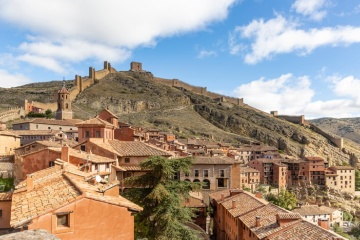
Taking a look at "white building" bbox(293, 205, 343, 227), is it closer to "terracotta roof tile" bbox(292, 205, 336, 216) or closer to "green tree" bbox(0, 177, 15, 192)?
"terracotta roof tile" bbox(292, 205, 336, 216)

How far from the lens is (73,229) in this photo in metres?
13.8

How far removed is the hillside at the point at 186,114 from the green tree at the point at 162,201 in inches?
3463

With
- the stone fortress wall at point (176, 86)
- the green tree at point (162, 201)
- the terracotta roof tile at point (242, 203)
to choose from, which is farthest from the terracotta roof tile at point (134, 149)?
the stone fortress wall at point (176, 86)

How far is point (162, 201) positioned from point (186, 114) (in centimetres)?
11443

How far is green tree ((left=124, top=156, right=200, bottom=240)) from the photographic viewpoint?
70.8 feet

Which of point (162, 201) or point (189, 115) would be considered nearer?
point (162, 201)

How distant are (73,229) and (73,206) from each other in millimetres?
931

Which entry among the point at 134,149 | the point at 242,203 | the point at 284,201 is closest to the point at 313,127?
the point at 284,201

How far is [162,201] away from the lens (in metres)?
22.5

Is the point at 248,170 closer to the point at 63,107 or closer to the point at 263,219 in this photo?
the point at 63,107

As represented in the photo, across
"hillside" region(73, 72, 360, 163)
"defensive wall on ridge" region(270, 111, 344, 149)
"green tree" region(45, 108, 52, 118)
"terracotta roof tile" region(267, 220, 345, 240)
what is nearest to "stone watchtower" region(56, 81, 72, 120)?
"green tree" region(45, 108, 52, 118)

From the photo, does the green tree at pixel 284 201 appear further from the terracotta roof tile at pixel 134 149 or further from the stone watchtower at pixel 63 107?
the stone watchtower at pixel 63 107

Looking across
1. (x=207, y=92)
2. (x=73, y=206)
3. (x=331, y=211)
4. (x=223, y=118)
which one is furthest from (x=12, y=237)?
(x=207, y=92)

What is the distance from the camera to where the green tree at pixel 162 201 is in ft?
70.8
